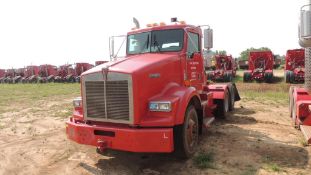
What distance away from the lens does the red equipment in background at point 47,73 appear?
37.5 meters

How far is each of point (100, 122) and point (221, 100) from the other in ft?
16.4

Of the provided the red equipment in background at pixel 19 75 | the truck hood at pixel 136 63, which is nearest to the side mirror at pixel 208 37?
the truck hood at pixel 136 63

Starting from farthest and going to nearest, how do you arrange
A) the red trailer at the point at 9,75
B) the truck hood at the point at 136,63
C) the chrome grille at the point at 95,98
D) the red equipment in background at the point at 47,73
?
1. the red trailer at the point at 9,75
2. the red equipment in background at the point at 47,73
3. the chrome grille at the point at 95,98
4. the truck hood at the point at 136,63

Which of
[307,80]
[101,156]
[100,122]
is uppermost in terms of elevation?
[307,80]

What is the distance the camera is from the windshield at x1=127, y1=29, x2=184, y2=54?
6719 millimetres

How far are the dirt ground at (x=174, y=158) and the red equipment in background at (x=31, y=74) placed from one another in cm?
3272

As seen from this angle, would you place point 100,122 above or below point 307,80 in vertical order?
below

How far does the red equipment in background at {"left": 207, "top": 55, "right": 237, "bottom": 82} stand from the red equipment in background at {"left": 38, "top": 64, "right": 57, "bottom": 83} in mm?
21043

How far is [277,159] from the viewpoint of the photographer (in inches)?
226

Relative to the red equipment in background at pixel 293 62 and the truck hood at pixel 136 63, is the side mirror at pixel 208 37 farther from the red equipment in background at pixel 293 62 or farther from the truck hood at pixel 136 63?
the red equipment in background at pixel 293 62

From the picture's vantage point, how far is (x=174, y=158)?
5918mm

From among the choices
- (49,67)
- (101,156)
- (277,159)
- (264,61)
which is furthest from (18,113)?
(49,67)

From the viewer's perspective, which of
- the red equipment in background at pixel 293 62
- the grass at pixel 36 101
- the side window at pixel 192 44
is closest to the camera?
the side window at pixel 192 44

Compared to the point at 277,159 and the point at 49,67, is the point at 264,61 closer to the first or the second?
the point at 277,159
